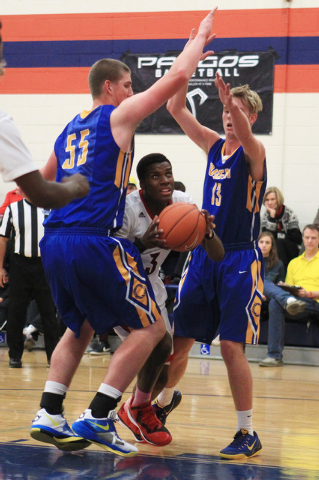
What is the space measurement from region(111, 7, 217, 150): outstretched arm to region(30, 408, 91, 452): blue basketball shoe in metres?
1.34

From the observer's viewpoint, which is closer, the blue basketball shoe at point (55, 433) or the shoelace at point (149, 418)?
the blue basketball shoe at point (55, 433)

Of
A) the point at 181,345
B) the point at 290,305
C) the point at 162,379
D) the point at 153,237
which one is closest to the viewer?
the point at 153,237

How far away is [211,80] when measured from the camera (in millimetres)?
9586

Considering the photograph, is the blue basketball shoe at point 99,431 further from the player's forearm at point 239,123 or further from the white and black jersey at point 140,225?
the player's forearm at point 239,123

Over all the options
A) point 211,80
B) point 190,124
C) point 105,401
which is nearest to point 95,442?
point 105,401

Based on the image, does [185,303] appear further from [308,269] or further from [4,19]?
[4,19]

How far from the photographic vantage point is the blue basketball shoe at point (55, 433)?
317 centimetres

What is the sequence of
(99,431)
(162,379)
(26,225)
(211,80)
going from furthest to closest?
(211,80), (26,225), (162,379), (99,431)

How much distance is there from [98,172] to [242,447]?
1.57 meters

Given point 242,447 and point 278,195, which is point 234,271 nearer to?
point 242,447

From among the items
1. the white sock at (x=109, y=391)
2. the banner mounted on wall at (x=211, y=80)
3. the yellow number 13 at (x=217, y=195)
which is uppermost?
the banner mounted on wall at (x=211, y=80)

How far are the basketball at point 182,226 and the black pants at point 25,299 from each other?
12.9 feet

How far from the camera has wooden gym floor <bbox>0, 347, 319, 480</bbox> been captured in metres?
3.00

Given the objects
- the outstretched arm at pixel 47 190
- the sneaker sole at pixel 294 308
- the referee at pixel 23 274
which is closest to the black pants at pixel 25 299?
the referee at pixel 23 274
